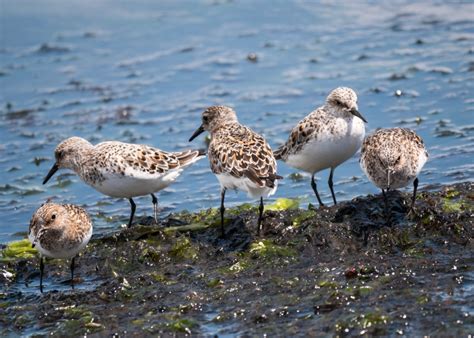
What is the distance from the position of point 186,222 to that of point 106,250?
36.0 inches

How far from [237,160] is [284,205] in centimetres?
151

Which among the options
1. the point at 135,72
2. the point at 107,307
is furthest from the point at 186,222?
the point at 135,72

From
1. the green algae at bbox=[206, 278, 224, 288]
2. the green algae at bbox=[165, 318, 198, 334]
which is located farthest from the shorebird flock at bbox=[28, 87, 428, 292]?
the green algae at bbox=[165, 318, 198, 334]

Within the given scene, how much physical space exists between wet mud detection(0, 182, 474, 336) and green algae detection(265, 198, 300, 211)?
0.53 meters

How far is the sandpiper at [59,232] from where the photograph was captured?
7.93 metres

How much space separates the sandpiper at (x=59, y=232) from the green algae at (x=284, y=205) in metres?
2.12

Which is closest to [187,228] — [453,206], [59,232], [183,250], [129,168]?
[183,250]

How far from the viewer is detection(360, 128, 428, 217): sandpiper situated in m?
8.23

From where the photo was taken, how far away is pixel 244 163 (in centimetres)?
834

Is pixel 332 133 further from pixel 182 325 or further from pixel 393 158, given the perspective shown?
pixel 182 325

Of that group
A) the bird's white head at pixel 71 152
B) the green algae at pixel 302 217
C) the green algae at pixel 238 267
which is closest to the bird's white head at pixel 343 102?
the green algae at pixel 302 217

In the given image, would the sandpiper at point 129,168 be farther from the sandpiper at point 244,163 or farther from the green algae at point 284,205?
the green algae at point 284,205

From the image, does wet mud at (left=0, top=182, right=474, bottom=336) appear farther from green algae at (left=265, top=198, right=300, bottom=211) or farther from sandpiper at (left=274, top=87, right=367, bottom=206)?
sandpiper at (left=274, top=87, right=367, bottom=206)

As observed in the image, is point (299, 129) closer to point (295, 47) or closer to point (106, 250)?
point (106, 250)
